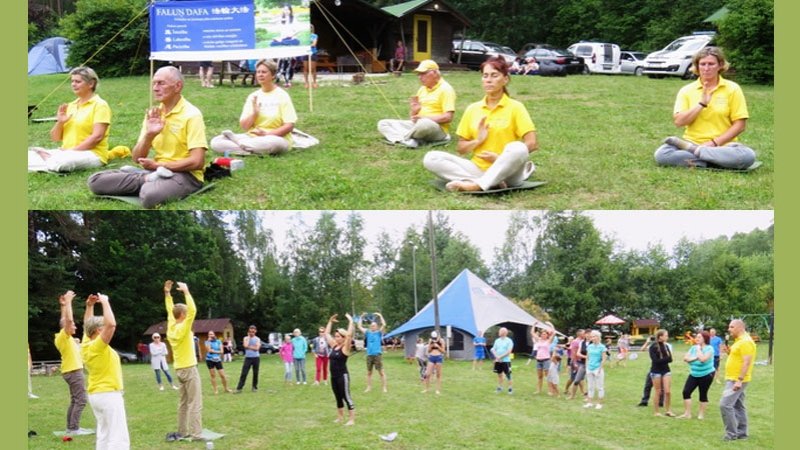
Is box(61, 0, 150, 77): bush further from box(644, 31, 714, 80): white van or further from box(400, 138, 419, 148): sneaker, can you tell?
box(644, 31, 714, 80): white van

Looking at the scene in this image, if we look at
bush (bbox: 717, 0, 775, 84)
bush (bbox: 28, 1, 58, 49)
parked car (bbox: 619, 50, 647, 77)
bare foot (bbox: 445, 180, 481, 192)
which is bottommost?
bare foot (bbox: 445, 180, 481, 192)

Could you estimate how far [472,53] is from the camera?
24984mm

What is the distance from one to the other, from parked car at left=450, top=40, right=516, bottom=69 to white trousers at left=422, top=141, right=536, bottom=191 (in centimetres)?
1788

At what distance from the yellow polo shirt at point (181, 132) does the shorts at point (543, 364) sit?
3040 millimetres

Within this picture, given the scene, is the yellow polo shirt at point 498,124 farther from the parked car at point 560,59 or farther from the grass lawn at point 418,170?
the parked car at point 560,59

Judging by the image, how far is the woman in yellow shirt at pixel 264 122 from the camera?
24.7 ft

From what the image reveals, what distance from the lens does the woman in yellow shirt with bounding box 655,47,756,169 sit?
21.7ft

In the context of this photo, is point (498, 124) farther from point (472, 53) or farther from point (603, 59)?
point (603, 59)

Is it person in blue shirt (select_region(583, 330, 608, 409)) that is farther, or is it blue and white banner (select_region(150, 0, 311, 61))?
blue and white banner (select_region(150, 0, 311, 61))

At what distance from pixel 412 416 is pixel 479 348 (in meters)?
0.89

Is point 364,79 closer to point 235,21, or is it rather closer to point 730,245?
point 235,21

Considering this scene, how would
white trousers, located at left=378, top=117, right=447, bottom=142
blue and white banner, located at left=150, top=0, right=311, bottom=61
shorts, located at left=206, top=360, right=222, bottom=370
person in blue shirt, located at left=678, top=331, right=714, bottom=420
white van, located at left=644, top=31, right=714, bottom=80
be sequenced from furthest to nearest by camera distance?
white van, located at left=644, top=31, right=714, bottom=80 < blue and white banner, located at left=150, top=0, right=311, bottom=61 < white trousers, located at left=378, top=117, right=447, bottom=142 < person in blue shirt, located at left=678, top=331, right=714, bottom=420 < shorts, located at left=206, top=360, right=222, bottom=370

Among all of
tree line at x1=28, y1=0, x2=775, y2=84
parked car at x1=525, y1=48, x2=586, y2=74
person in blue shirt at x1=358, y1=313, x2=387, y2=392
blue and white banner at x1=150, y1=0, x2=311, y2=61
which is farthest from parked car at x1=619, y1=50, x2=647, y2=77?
person in blue shirt at x1=358, y1=313, x2=387, y2=392

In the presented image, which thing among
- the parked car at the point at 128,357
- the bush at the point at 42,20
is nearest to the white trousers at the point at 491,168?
the parked car at the point at 128,357
